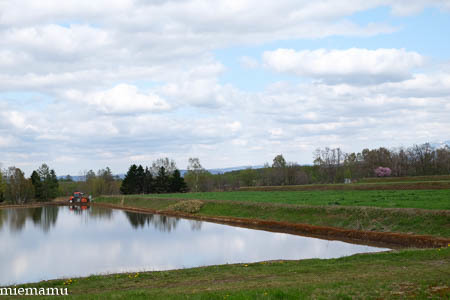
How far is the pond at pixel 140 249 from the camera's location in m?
19.4

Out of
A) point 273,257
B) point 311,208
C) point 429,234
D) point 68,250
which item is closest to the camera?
point 273,257

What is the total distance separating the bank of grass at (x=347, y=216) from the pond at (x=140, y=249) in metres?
3.07

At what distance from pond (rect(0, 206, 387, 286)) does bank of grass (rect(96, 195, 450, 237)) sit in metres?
3.07

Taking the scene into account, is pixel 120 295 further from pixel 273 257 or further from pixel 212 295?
pixel 273 257

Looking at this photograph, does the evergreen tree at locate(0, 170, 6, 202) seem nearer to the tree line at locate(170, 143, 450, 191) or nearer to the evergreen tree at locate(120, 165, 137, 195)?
the evergreen tree at locate(120, 165, 137, 195)

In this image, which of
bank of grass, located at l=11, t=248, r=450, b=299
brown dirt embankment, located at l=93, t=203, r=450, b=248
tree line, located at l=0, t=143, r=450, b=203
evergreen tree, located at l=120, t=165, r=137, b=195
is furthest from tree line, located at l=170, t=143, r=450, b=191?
bank of grass, located at l=11, t=248, r=450, b=299

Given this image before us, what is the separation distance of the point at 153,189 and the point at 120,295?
79.6 m

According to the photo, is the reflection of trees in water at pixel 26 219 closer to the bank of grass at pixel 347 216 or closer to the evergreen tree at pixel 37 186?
the bank of grass at pixel 347 216

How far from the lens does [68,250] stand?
1001 inches

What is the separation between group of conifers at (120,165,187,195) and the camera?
86312 mm

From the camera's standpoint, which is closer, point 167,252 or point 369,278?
point 369,278

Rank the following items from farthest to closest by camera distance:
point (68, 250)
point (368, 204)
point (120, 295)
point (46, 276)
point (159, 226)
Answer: point (159, 226), point (368, 204), point (68, 250), point (46, 276), point (120, 295)

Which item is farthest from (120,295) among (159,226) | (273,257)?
(159,226)

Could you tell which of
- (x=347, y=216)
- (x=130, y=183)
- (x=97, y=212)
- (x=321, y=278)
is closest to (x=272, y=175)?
(x=130, y=183)
